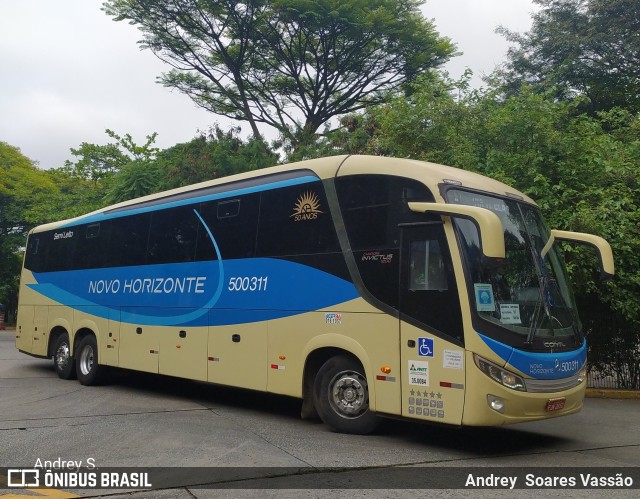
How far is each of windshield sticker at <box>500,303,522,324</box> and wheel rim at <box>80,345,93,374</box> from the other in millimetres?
9030

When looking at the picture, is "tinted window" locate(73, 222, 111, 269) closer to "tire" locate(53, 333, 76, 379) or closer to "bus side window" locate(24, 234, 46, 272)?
"tire" locate(53, 333, 76, 379)

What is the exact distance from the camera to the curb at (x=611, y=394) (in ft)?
41.3

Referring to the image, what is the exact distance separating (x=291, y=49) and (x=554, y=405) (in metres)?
21.4

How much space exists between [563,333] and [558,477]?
1.77 meters

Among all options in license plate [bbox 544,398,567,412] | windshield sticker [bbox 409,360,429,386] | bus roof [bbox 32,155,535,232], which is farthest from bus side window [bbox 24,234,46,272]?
license plate [bbox 544,398,567,412]

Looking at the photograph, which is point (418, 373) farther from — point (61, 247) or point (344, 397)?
point (61, 247)

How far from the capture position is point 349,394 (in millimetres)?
8531

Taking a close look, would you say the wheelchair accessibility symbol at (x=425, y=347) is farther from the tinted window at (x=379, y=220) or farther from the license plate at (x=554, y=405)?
the license plate at (x=554, y=405)

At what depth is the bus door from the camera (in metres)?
7.36

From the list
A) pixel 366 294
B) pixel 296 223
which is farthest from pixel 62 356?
pixel 366 294

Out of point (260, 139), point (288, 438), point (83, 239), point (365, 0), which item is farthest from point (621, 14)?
point (288, 438)

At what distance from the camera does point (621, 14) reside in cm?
2642

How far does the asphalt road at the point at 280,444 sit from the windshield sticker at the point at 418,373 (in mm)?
774

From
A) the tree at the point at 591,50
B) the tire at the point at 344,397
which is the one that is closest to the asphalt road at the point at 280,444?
the tire at the point at 344,397
